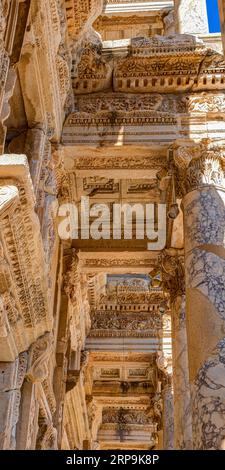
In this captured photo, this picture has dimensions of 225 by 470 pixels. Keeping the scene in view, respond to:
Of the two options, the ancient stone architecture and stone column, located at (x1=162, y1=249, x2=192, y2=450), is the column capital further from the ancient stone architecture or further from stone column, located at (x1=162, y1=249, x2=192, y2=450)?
stone column, located at (x1=162, y1=249, x2=192, y2=450)

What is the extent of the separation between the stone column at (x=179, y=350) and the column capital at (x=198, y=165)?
77.8 inches

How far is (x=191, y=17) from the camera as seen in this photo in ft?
27.9

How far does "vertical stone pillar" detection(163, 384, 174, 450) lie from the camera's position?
34.6 feet

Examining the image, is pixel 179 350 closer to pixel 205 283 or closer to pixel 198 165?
pixel 205 283

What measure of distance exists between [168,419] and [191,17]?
7.53 m

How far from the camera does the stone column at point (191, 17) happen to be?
827cm

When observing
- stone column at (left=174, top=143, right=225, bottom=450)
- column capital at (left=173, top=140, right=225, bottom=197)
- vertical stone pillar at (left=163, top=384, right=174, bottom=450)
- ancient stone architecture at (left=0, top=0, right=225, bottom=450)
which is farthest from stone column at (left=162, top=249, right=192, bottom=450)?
vertical stone pillar at (left=163, top=384, right=174, bottom=450)

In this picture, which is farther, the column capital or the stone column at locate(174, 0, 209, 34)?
the stone column at locate(174, 0, 209, 34)

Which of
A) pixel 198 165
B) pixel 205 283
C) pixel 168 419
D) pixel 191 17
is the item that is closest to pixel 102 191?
pixel 198 165

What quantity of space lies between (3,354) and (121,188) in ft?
13.9

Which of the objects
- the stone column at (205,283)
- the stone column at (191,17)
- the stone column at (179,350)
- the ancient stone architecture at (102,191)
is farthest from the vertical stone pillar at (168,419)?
the stone column at (191,17)

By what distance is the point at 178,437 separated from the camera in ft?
23.1

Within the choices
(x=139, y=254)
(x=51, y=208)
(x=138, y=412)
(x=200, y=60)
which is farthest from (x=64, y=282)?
(x=138, y=412)

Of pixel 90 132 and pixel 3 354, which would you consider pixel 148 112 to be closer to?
pixel 90 132
